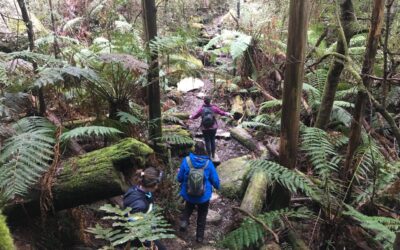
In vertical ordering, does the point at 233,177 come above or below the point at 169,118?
below

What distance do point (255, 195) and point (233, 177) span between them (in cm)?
94

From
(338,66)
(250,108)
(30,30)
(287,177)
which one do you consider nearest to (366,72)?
(338,66)

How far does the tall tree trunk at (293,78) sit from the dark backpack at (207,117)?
88.5 inches

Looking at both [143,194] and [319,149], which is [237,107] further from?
[143,194]

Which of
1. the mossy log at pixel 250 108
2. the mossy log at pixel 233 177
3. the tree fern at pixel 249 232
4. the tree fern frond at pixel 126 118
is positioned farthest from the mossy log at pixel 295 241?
the mossy log at pixel 250 108

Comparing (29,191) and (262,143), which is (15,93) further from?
(262,143)

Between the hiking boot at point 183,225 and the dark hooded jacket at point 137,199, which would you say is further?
the hiking boot at point 183,225

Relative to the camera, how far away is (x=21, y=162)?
2943mm

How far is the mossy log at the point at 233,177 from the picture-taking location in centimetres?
534

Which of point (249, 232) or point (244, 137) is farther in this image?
point (244, 137)

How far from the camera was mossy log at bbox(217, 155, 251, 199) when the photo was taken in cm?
534

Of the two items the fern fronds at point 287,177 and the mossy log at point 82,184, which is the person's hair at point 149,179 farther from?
the fern fronds at point 287,177

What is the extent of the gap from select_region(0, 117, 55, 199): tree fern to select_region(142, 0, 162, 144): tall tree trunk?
1.68 m

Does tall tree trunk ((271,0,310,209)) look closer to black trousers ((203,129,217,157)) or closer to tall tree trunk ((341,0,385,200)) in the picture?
tall tree trunk ((341,0,385,200))
